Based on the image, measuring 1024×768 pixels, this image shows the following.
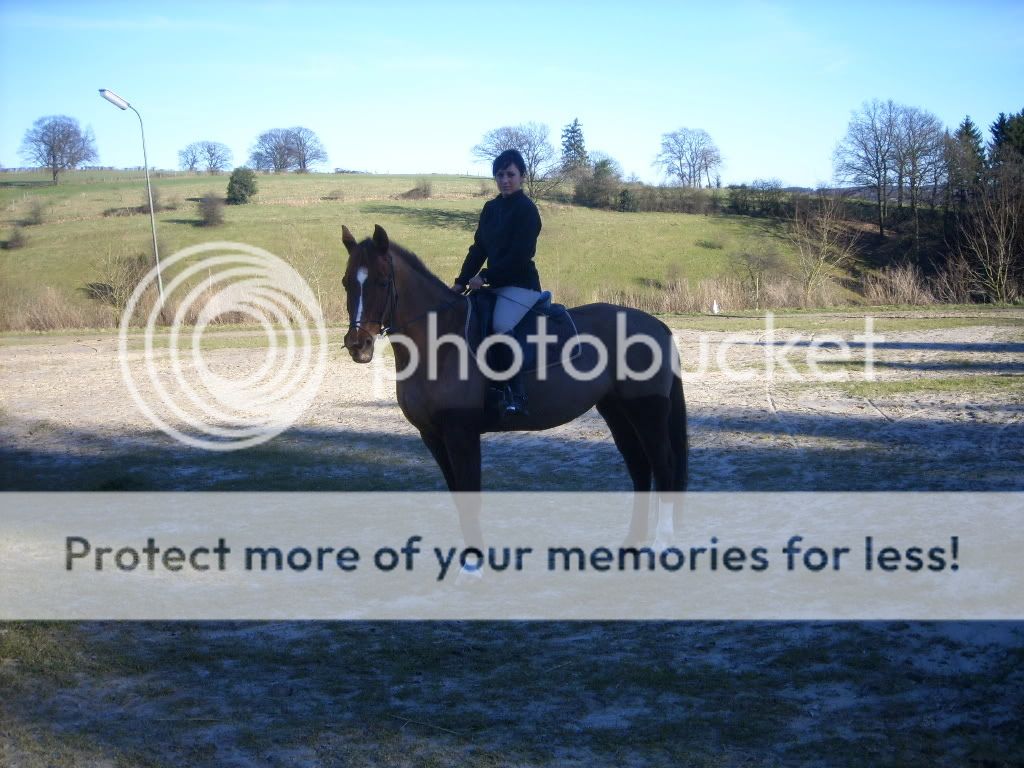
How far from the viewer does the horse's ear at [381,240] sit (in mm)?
6043

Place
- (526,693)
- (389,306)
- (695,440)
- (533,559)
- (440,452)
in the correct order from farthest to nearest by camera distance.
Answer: (695,440) < (533,559) < (440,452) < (389,306) < (526,693)

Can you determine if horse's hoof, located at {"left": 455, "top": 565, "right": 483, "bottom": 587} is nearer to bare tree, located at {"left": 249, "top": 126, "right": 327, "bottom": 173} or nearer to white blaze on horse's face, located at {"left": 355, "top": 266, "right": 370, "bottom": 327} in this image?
white blaze on horse's face, located at {"left": 355, "top": 266, "right": 370, "bottom": 327}

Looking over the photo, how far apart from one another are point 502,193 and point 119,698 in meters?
4.17

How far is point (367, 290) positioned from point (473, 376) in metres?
0.98

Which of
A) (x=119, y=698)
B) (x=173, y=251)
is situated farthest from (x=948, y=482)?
(x=173, y=251)

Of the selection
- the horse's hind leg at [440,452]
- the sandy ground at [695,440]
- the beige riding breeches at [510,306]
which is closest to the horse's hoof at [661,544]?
the horse's hind leg at [440,452]

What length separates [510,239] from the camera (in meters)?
6.56

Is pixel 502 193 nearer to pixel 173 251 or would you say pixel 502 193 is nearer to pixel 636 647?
pixel 636 647

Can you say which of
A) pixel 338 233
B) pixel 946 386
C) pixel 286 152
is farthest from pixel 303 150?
pixel 946 386

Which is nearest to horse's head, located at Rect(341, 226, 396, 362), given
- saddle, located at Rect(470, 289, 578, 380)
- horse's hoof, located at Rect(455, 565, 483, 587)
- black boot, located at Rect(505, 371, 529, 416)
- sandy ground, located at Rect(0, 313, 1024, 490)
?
saddle, located at Rect(470, 289, 578, 380)

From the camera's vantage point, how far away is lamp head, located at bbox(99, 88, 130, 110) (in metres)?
30.0

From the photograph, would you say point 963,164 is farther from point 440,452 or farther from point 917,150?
point 440,452

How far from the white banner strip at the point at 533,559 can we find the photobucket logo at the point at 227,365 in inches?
163

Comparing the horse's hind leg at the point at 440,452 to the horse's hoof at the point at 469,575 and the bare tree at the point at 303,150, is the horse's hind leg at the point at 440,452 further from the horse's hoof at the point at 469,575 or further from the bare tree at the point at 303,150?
the bare tree at the point at 303,150
